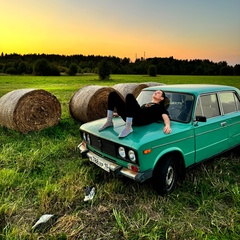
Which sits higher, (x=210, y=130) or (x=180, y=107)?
(x=180, y=107)

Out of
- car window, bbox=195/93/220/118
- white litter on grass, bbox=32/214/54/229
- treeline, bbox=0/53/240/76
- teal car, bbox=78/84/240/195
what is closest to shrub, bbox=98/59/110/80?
treeline, bbox=0/53/240/76

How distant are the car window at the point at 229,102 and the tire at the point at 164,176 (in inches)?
71.5

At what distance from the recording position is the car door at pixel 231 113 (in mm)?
5012

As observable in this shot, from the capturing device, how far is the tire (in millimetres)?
3750

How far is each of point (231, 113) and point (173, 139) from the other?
195 cm

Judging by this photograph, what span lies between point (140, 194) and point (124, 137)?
0.92 meters

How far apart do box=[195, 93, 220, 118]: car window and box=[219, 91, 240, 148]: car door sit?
0.18 meters

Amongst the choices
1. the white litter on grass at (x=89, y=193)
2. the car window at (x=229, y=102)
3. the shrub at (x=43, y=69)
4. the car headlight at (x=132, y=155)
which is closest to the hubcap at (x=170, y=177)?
the car headlight at (x=132, y=155)

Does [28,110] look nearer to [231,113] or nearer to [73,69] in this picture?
[231,113]

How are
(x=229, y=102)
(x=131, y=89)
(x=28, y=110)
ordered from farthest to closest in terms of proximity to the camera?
(x=131, y=89)
(x=28, y=110)
(x=229, y=102)

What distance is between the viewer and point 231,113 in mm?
5156

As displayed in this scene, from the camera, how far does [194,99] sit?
4395mm

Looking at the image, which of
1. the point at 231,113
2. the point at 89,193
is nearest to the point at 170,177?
the point at 89,193

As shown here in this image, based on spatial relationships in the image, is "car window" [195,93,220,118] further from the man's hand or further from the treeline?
the treeline
